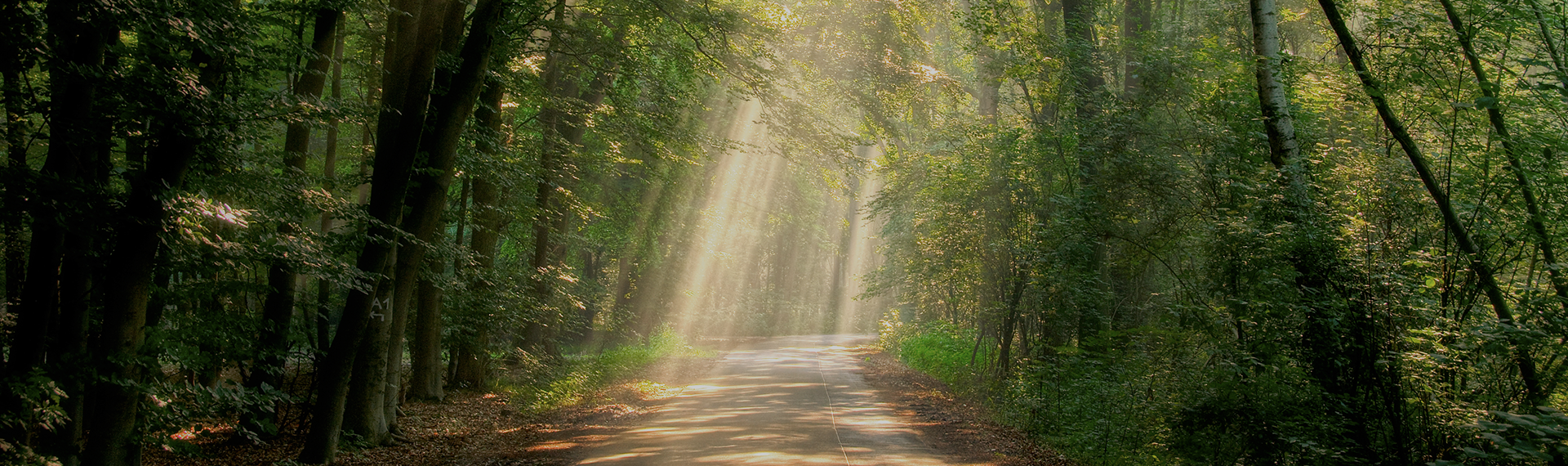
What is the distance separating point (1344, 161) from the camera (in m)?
8.05

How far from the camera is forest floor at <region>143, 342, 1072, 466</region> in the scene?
370 inches

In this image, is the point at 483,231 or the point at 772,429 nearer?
the point at 772,429

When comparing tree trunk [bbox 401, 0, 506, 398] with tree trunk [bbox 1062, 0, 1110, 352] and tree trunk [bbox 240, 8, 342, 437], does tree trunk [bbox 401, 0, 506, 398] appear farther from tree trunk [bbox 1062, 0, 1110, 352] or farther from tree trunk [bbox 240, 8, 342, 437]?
tree trunk [bbox 1062, 0, 1110, 352]

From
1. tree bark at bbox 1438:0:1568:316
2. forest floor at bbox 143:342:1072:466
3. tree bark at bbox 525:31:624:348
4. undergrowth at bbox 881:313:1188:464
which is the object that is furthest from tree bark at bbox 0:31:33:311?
tree bark at bbox 1438:0:1568:316

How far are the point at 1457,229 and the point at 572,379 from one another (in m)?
13.8

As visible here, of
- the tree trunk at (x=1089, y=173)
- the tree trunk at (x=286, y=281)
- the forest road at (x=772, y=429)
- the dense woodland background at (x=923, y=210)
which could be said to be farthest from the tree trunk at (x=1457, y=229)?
the tree trunk at (x=286, y=281)

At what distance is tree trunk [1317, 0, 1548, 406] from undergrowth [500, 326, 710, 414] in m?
11.8

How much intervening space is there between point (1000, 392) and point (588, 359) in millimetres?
12059

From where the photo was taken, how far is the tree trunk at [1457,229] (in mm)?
5957

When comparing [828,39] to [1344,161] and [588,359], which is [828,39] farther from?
[1344,161]

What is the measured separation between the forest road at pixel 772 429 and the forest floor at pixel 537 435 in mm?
372

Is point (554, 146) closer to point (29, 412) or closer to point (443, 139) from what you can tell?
point (443, 139)

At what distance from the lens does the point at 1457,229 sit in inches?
262

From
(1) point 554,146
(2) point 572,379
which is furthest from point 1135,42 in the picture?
(2) point 572,379
